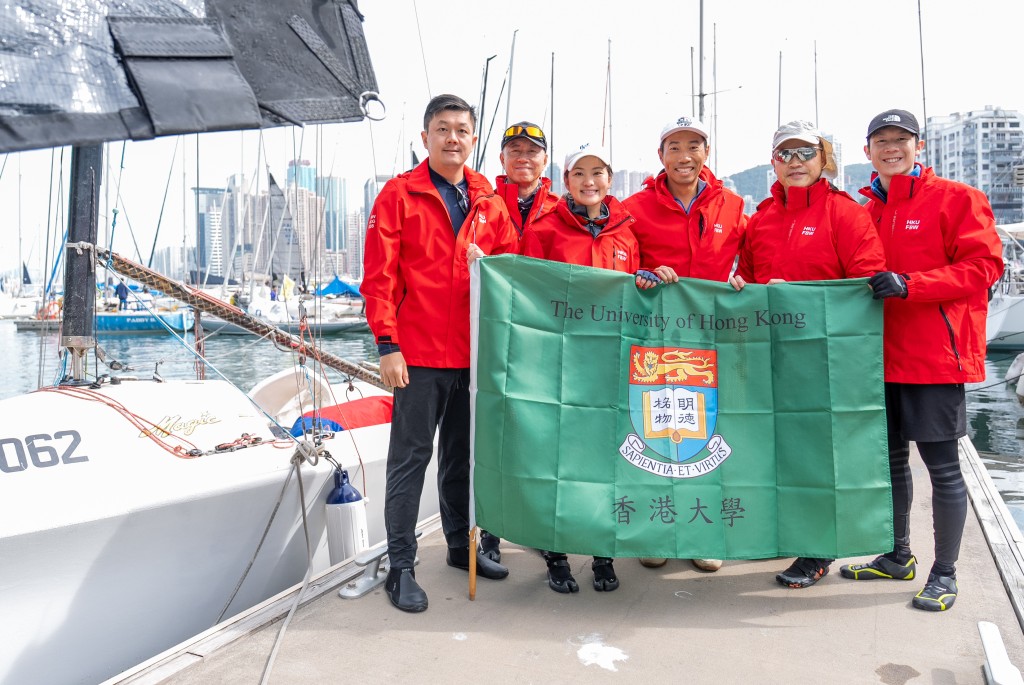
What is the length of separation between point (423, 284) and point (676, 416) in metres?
1.29

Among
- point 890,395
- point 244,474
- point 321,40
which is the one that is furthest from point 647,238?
point 244,474

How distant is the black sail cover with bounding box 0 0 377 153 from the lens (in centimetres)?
136

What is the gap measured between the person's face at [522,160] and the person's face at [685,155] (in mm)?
810

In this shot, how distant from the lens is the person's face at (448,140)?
3555mm

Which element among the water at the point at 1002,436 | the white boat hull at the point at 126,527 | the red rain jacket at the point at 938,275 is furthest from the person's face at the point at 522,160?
the water at the point at 1002,436

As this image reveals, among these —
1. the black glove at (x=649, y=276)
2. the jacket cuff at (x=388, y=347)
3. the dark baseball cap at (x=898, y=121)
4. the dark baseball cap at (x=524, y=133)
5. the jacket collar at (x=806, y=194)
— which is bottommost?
the jacket cuff at (x=388, y=347)

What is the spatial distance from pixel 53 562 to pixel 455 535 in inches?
76.9

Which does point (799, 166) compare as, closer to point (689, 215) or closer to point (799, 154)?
point (799, 154)

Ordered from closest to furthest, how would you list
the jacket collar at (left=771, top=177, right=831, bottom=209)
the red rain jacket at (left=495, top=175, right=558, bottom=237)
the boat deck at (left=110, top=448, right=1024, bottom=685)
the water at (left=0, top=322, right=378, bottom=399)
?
the boat deck at (left=110, top=448, right=1024, bottom=685) → the jacket collar at (left=771, top=177, right=831, bottom=209) → the red rain jacket at (left=495, top=175, right=558, bottom=237) → the water at (left=0, top=322, right=378, bottom=399)

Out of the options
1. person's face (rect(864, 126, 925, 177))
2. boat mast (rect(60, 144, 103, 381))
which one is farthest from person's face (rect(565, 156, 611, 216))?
boat mast (rect(60, 144, 103, 381))

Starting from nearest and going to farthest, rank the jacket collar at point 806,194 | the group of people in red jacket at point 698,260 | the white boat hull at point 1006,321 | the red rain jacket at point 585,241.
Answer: the group of people in red jacket at point 698,260
the jacket collar at point 806,194
the red rain jacket at point 585,241
the white boat hull at point 1006,321

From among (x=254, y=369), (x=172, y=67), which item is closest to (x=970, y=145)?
(x=254, y=369)

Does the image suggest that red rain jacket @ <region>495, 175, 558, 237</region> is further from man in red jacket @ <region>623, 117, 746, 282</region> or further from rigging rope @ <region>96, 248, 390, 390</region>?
rigging rope @ <region>96, 248, 390, 390</region>

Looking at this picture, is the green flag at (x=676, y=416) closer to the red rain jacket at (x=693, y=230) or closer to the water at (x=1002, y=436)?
the red rain jacket at (x=693, y=230)
